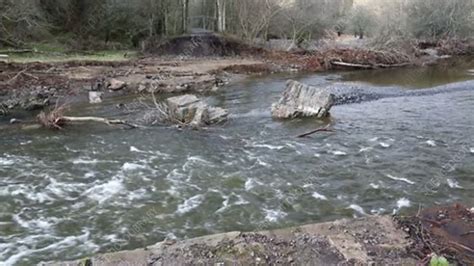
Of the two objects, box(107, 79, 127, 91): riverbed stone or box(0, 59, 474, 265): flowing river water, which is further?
box(107, 79, 127, 91): riverbed stone

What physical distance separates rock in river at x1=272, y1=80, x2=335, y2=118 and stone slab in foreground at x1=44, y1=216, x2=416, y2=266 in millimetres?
8050

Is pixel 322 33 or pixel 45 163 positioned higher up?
pixel 322 33

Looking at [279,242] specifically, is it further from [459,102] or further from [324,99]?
[459,102]

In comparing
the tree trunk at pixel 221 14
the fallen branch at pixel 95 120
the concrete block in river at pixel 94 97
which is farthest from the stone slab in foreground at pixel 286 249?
the tree trunk at pixel 221 14

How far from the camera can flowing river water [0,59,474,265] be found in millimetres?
6973

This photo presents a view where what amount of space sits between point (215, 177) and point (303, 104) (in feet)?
18.8

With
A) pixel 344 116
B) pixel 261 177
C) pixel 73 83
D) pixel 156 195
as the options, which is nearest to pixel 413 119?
pixel 344 116

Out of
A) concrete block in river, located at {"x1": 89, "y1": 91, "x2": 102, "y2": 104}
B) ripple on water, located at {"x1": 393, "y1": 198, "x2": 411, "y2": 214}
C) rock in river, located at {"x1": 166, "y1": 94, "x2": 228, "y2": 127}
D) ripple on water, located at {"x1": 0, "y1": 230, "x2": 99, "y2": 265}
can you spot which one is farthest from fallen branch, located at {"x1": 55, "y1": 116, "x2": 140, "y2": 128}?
ripple on water, located at {"x1": 393, "y1": 198, "x2": 411, "y2": 214}

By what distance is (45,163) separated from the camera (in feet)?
32.3

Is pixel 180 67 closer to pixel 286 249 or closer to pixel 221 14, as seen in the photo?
pixel 221 14

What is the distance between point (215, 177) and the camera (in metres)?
9.01

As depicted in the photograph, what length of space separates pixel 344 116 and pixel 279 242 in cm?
910

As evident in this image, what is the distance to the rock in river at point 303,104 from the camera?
13.7m

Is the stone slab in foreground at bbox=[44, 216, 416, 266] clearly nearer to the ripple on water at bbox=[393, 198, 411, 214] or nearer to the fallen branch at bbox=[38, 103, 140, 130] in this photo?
the ripple on water at bbox=[393, 198, 411, 214]
